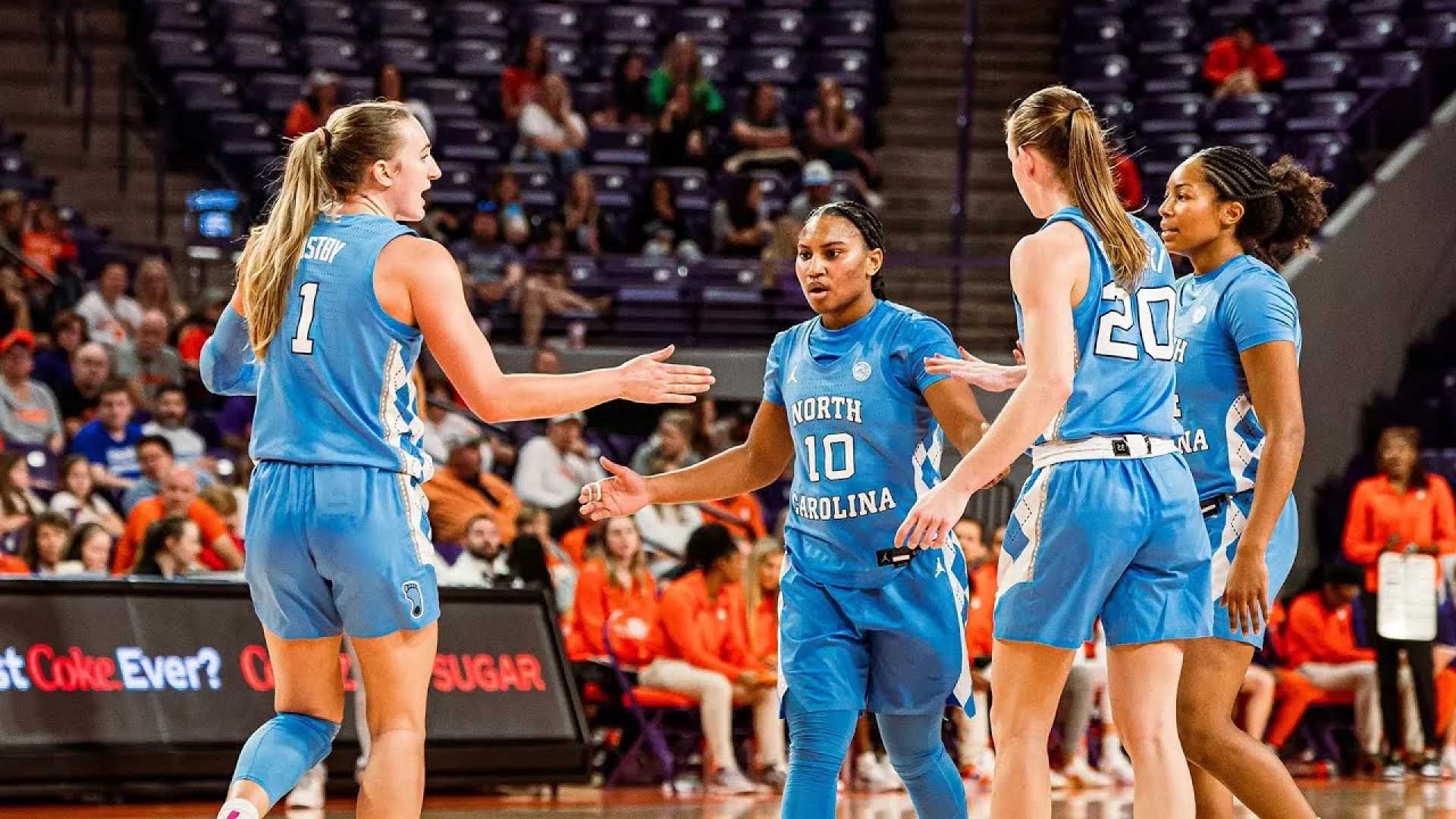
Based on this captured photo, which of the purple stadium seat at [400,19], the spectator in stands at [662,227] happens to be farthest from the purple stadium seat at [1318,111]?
the purple stadium seat at [400,19]

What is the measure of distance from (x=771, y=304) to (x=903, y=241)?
2640mm

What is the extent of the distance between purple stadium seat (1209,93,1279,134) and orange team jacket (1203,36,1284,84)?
Answer: 1.96 feet

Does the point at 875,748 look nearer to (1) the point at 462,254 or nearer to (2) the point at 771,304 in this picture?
(2) the point at 771,304

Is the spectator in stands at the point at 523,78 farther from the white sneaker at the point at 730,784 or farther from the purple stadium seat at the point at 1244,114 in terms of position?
the white sneaker at the point at 730,784

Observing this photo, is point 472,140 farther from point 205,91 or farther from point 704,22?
point 704,22

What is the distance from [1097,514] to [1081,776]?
6.41 m

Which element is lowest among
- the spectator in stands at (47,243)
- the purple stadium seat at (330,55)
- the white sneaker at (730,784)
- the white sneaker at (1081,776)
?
the white sneaker at (1081,776)

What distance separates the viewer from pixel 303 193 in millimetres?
4422

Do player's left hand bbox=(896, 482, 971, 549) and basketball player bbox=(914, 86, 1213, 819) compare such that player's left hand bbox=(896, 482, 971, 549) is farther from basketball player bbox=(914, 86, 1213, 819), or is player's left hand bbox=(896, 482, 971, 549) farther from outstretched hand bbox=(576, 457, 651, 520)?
outstretched hand bbox=(576, 457, 651, 520)

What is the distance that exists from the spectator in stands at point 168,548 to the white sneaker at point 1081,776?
4759 mm

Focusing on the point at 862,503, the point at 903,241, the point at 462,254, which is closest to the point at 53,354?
the point at 462,254

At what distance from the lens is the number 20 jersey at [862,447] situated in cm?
500

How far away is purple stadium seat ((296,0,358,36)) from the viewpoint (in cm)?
1670

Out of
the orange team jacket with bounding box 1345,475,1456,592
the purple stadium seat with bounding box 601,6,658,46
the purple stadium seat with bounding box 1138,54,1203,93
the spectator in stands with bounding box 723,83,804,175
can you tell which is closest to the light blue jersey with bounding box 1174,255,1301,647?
the orange team jacket with bounding box 1345,475,1456,592
